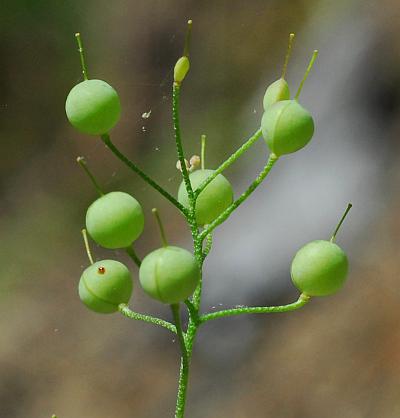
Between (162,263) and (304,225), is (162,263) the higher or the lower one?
the higher one

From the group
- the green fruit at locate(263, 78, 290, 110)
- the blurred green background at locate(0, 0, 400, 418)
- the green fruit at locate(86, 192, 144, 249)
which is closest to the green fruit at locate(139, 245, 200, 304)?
the green fruit at locate(86, 192, 144, 249)

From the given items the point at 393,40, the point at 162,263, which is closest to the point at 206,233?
the point at 162,263

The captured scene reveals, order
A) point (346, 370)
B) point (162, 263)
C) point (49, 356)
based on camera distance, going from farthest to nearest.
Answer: point (49, 356) → point (346, 370) → point (162, 263)

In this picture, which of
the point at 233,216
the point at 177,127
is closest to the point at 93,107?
the point at 177,127

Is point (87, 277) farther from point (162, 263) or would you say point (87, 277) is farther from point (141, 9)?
point (141, 9)

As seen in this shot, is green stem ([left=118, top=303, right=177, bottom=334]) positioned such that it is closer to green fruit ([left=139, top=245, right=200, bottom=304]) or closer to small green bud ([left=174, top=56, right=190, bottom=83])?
green fruit ([left=139, top=245, right=200, bottom=304])

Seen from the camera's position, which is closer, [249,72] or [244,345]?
[244,345]
